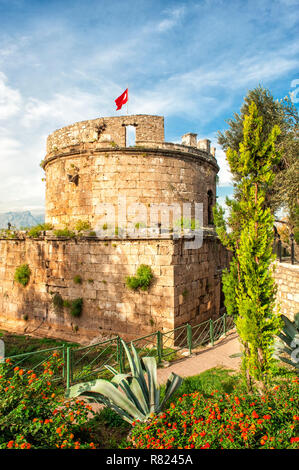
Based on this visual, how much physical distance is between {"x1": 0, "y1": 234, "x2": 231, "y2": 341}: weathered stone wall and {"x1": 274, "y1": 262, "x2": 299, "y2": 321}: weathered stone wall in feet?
8.18

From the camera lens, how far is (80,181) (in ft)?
39.8

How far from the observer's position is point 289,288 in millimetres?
10961

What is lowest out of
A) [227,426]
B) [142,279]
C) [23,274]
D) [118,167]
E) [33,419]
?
[227,426]

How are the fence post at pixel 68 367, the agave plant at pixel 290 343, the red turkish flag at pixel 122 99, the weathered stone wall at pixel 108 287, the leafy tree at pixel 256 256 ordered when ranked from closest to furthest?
1. the leafy tree at pixel 256 256
2. the fence post at pixel 68 367
3. the agave plant at pixel 290 343
4. the weathered stone wall at pixel 108 287
5. the red turkish flag at pixel 122 99

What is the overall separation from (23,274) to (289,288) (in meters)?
10.9

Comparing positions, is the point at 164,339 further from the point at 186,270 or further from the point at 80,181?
the point at 80,181

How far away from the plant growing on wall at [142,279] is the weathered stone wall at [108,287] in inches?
6.4

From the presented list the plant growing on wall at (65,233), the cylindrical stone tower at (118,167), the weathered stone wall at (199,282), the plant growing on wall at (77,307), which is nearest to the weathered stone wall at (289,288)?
the weathered stone wall at (199,282)

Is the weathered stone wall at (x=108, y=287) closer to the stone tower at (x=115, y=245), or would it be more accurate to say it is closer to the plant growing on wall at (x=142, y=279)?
the stone tower at (x=115, y=245)

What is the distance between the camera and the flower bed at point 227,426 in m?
3.49

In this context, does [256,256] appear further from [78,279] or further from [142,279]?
[78,279]

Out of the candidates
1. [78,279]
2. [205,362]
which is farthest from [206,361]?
[78,279]

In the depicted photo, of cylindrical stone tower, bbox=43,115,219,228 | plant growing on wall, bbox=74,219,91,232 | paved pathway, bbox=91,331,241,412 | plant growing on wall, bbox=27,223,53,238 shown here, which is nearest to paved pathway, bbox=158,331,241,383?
paved pathway, bbox=91,331,241,412
